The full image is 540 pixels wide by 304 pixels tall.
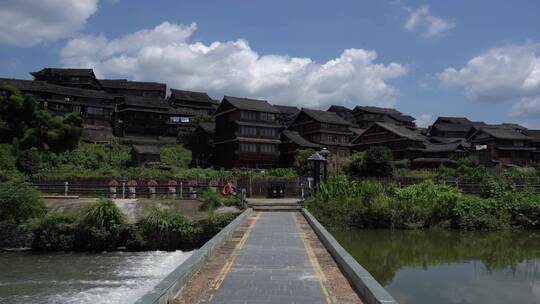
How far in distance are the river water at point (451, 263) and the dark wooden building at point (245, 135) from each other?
130ft

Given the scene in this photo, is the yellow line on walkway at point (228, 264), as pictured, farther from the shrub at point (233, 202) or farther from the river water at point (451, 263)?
the shrub at point (233, 202)

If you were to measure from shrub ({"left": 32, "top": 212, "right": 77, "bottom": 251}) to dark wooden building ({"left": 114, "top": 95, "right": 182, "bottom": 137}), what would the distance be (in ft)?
174

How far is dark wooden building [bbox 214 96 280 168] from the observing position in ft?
216

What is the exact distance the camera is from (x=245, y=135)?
6619cm

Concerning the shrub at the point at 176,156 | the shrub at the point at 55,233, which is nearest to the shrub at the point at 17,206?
the shrub at the point at 55,233

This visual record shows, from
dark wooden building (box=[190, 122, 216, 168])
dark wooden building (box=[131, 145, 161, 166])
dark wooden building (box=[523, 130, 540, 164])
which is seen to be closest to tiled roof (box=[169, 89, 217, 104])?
dark wooden building (box=[190, 122, 216, 168])

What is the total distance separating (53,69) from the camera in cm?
8969

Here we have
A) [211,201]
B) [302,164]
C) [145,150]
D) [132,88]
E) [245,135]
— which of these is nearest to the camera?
[211,201]

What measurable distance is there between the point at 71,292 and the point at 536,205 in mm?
27378

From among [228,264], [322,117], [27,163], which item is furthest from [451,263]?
[322,117]

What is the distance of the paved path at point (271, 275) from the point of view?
8.09 m

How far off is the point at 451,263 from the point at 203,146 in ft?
186

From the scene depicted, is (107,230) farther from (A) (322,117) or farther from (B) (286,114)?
(B) (286,114)

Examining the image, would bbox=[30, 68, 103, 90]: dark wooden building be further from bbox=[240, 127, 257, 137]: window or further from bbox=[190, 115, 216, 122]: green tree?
bbox=[240, 127, 257, 137]: window
